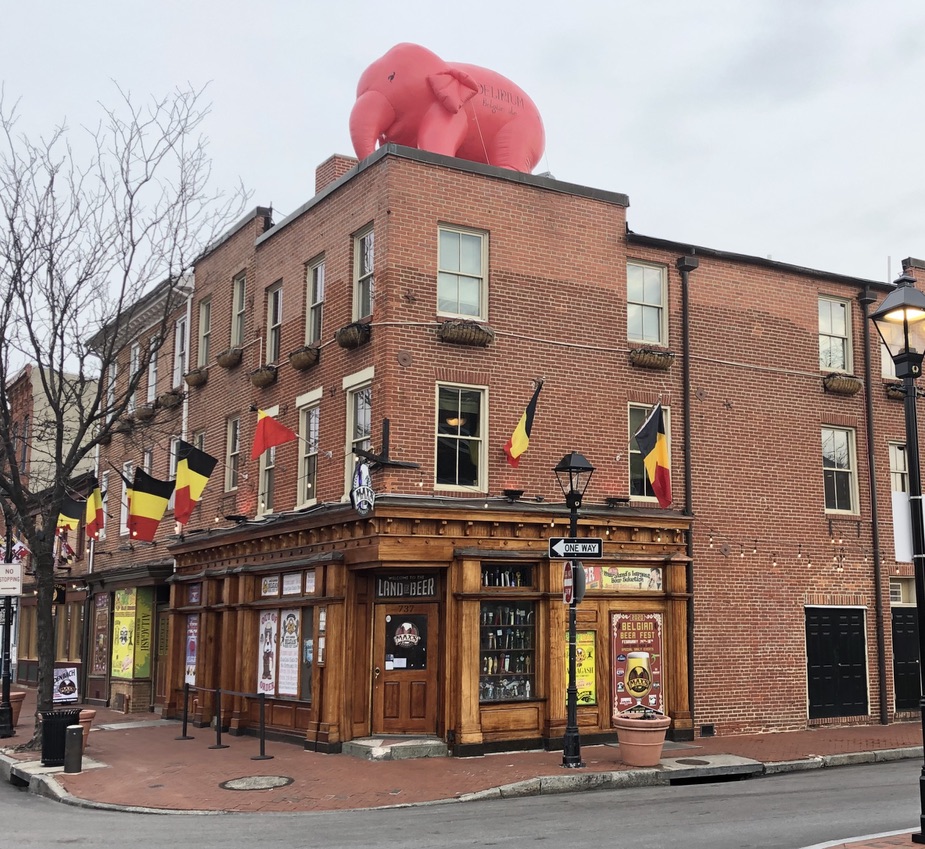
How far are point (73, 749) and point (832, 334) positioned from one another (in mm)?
16109

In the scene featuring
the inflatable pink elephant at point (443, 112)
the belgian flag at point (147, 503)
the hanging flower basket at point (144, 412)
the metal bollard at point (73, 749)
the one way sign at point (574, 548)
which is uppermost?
the inflatable pink elephant at point (443, 112)

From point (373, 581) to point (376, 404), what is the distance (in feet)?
9.57

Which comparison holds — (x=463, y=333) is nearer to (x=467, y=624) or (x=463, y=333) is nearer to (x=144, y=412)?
(x=467, y=624)

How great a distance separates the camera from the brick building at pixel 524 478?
17.1 meters

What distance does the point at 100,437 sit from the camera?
18281 mm

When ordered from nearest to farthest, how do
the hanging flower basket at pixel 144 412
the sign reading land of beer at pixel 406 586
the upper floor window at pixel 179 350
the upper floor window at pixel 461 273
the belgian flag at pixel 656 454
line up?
the sign reading land of beer at pixel 406 586 → the belgian flag at pixel 656 454 → the upper floor window at pixel 461 273 → the upper floor window at pixel 179 350 → the hanging flower basket at pixel 144 412

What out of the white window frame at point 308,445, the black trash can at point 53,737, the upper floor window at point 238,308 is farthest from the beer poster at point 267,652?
the upper floor window at point 238,308

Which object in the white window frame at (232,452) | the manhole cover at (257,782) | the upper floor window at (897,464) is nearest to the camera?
the manhole cover at (257,782)

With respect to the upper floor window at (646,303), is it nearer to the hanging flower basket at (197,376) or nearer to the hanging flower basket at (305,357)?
the hanging flower basket at (305,357)

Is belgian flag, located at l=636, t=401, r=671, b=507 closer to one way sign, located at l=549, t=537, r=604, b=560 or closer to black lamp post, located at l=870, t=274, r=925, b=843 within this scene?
one way sign, located at l=549, t=537, r=604, b=560

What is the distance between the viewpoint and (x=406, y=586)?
17.3m

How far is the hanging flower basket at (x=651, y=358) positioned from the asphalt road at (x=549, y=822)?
25.9ft

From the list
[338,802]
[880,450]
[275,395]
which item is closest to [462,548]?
[338,802]

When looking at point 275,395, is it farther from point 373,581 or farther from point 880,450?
point 880,450
